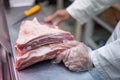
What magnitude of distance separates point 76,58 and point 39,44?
167 mm

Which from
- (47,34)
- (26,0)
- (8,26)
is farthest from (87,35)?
(47,34)

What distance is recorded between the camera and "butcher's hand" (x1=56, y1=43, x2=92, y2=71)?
804 mm

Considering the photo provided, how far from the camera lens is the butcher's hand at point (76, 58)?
804 millimetres

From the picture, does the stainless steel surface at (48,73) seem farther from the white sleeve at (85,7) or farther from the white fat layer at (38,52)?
the white sleeve at (85,7)

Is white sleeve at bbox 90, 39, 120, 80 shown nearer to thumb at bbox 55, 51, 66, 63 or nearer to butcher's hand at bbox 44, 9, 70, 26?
thumb at bbox 55, 51, 66, 63

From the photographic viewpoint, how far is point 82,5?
3.72 ft

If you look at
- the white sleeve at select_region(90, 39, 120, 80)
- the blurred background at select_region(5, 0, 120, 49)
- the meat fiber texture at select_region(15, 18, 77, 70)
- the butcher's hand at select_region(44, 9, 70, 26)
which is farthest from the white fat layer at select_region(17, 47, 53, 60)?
the blurred background at select_region(5, 0, 120, 49)

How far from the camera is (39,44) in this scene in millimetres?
849

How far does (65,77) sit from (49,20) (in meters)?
0.49

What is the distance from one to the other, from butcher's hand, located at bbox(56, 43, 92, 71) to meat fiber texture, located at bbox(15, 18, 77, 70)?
4 cm

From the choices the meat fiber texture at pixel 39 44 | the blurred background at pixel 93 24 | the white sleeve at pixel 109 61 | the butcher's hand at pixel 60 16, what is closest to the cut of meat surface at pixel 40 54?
the meat fiber texture at pixel 39 44

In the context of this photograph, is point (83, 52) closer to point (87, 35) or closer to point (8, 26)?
point (8, 26)

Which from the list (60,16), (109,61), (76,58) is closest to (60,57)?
(76,58)

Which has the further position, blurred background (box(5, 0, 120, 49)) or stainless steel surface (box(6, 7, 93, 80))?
blurred background (box(5, 0, 120, 49))
